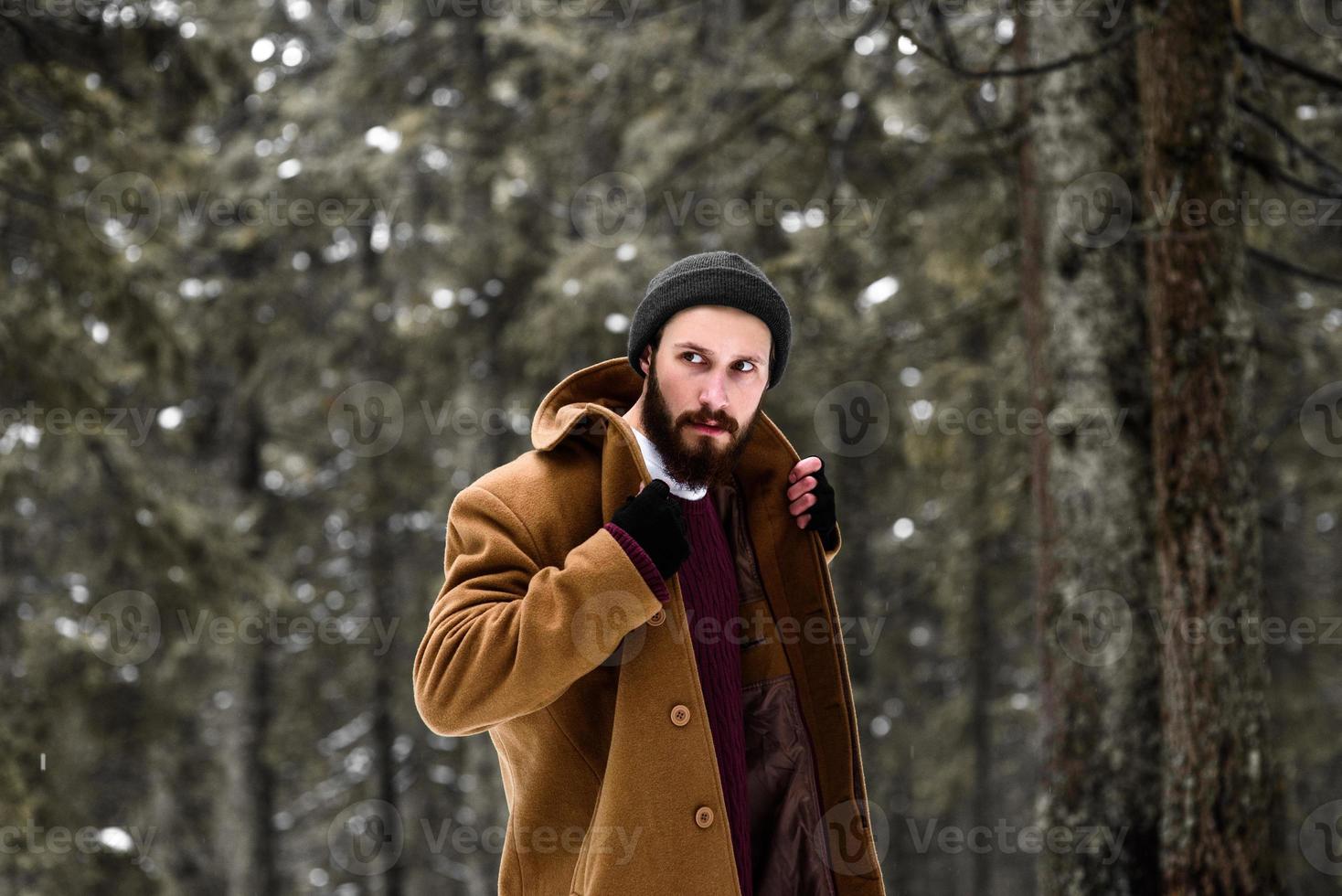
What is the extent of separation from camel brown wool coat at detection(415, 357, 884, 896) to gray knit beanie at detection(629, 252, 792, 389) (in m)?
0.26

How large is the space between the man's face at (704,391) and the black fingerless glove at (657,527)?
276mm

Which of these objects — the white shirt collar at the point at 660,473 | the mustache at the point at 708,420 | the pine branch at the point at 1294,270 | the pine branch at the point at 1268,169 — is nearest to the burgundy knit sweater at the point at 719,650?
the white shirt collar at the point at 660,473

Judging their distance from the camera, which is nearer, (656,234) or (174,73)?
(174,73)

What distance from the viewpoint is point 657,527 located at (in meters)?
2.52

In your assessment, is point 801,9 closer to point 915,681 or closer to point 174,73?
point 174,73

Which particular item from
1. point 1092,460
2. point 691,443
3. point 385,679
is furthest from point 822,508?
point 385,679

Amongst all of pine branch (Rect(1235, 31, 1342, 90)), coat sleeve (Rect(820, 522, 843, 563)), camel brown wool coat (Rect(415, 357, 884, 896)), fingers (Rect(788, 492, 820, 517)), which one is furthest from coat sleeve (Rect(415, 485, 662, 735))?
pine branch (Rect(1235, 31, 1342, 90))

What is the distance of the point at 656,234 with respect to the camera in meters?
9.82

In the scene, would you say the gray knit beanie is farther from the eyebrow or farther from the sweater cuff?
the sweater cuff

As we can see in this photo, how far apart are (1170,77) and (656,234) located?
220 inches

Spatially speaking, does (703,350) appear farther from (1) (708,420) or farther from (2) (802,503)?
(2) (802,503)

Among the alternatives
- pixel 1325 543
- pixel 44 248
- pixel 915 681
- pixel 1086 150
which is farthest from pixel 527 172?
pixel 1325 543

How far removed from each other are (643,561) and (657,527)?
84 mm

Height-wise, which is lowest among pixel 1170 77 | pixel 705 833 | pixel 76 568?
pixel 705 833
